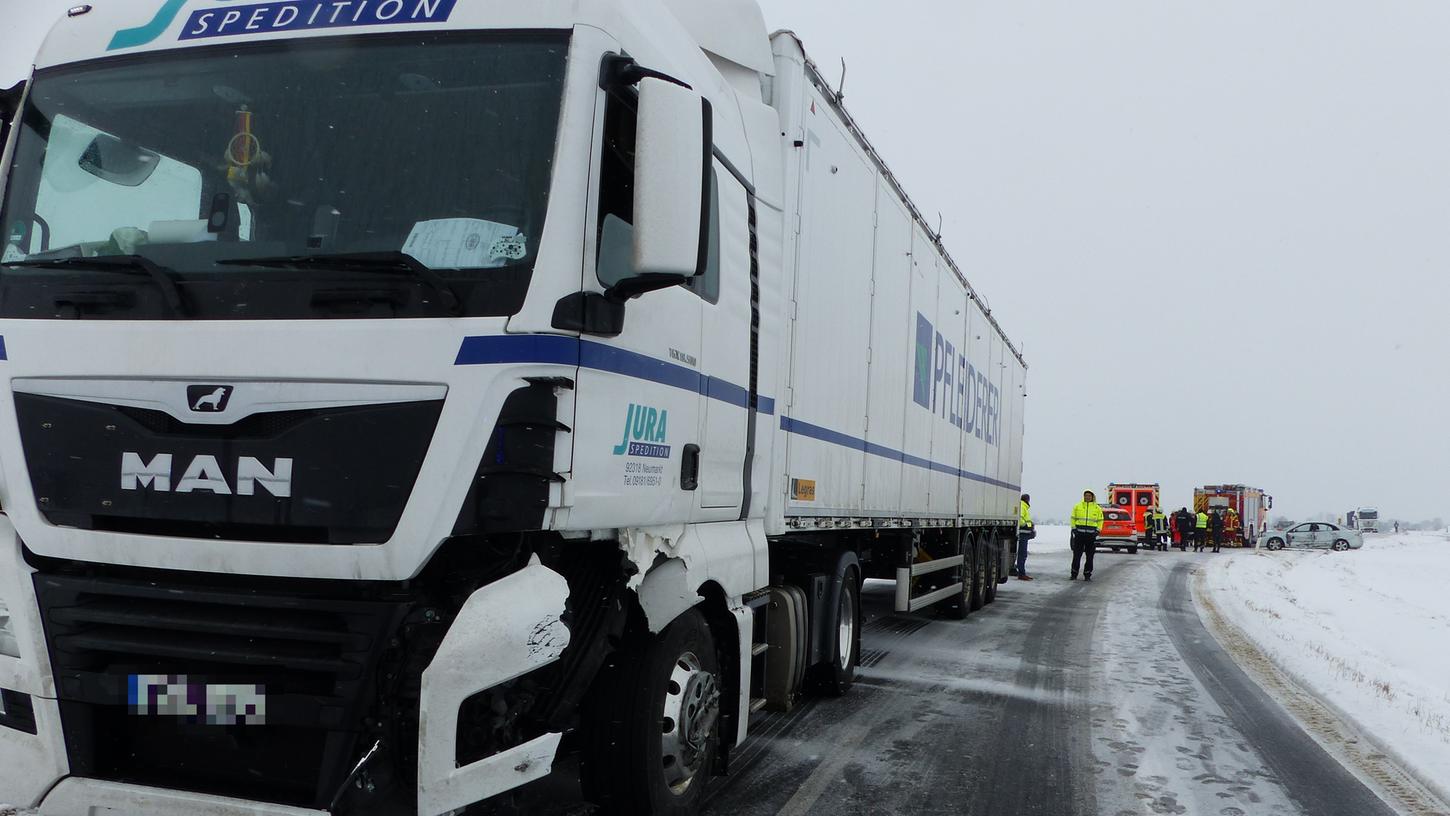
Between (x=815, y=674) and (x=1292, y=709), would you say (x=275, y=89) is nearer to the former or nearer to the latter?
(x=815, y=674)

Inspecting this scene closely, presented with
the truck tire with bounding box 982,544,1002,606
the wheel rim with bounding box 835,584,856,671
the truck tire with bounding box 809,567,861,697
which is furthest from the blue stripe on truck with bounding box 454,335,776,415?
the truck tire with bounding box 982,544,1002,606

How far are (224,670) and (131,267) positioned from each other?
4.17 feet

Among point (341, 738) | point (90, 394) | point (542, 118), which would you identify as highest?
point (542, 118)

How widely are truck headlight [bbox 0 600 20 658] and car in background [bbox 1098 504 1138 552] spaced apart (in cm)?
3630

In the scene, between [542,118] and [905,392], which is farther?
[905,392]

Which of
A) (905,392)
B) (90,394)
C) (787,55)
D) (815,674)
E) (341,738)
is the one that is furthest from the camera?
(905,392)

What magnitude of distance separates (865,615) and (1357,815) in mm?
7492

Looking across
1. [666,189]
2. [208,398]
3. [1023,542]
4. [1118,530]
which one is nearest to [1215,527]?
[1118,530]

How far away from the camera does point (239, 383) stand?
3.04m

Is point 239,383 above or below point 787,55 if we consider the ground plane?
below

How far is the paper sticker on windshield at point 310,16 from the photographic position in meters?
3.44

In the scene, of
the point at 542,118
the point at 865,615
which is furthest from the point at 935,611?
the point at 542,118

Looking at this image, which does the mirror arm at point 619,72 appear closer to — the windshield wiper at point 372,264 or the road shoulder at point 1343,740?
the windshield wiper at point 372,264

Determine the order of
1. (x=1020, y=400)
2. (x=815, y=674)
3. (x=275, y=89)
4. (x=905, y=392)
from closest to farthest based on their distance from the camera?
(x=275, y=89), (x=815, y=674), (x=905, y=392), (x=1020, y=400)
